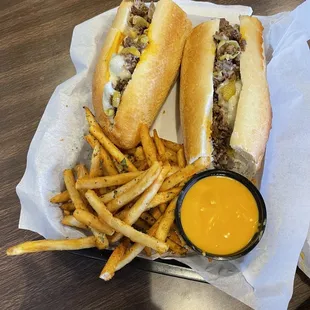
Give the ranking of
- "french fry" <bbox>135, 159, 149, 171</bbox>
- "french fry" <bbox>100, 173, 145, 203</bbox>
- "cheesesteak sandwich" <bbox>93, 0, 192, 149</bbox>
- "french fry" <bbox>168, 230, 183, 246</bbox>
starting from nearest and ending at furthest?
1. "french fry" <bbox>100, 173, 145, 203</bbox>
2. "french fry" <bbox>168, 230, 183, 246</bbox>
3. "french fry" <bbox>135, 159, 149, 171</bbox>
4. "cheesesteak sandwich" <bbox>93, 0, 192, 149</bbox>

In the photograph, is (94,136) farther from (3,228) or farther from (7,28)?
(7,28)

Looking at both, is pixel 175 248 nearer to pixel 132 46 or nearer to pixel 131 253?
pixel 131 253

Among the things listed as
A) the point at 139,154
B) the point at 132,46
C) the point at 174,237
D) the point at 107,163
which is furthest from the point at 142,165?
the point at 132,46

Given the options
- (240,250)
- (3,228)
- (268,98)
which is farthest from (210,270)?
(3,228)

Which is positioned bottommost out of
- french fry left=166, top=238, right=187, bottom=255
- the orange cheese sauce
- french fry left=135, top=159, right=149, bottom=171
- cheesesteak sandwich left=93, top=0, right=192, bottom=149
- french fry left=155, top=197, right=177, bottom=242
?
french fry left=166, top=238, right=187, bottom=255

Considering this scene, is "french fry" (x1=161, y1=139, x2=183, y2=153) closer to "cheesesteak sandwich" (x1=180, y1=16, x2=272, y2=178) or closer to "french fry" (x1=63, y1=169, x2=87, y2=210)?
"cheesesteak sandwich" (x1=180, y1=16, x2=272, y2=178)

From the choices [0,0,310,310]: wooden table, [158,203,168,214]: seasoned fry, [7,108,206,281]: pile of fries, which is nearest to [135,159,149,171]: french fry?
[7,108,206,281]: pile of fries

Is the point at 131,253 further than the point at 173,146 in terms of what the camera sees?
No

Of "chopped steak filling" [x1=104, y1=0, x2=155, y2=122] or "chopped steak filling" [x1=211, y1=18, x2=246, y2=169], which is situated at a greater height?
"chopped steak filling" [x1=104, y1=0, x2=155, y2=122]
